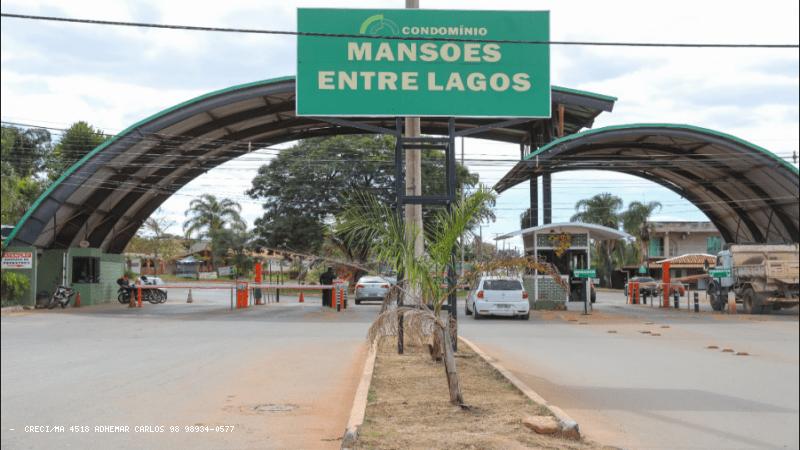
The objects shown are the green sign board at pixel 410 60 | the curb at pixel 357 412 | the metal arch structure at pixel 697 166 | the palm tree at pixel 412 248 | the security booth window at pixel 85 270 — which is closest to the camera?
the curb at pixel 357 412

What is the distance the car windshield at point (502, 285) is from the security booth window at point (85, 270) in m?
18.6

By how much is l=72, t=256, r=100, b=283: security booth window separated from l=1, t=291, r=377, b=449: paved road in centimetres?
1179

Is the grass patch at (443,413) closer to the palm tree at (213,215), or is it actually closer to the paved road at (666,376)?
the paved road at (666,376)

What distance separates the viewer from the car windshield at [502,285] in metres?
A: 24.5

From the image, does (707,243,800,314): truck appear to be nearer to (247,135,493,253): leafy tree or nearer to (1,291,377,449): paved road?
(1,291,377,449): paved road

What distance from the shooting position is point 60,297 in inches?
1165

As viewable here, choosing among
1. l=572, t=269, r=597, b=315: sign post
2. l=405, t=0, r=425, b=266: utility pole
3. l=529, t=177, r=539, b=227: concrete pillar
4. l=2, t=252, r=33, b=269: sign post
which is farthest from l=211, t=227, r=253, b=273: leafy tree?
l=405, t=0, r=425, b=266: utility pole

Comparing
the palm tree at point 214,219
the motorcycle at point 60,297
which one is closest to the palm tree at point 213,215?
the palm tree at point 214,219

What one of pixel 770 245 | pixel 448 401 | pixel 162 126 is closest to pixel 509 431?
pixel 448 401

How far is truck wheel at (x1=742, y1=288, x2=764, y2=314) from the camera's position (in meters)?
8.51

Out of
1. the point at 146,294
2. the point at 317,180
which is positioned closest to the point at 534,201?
the point at 317,180

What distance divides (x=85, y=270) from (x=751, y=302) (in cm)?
2996

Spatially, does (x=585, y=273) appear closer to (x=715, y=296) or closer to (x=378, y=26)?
(x=715, y=296)

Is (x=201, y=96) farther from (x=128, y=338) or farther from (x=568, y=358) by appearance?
(x=568, y=358)
